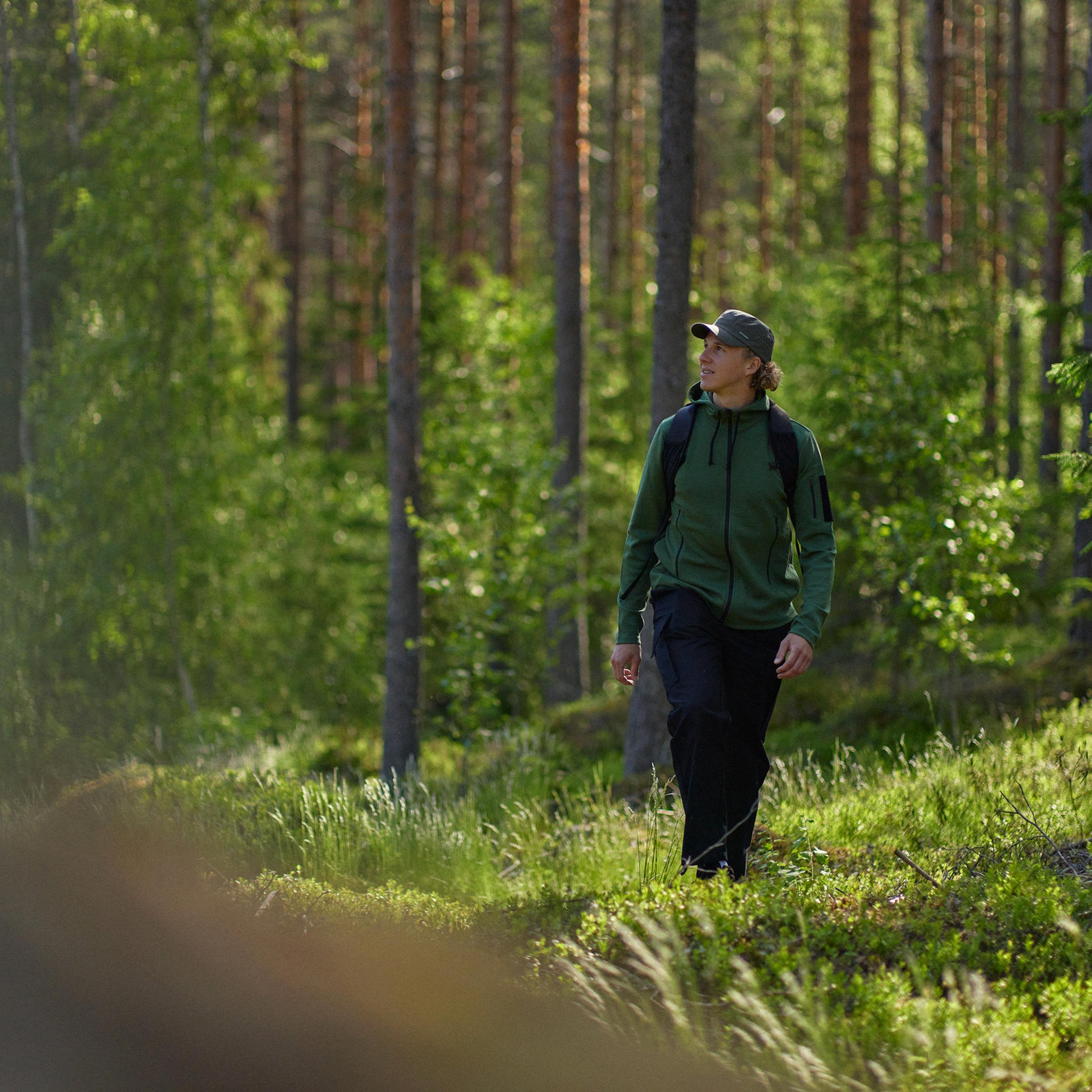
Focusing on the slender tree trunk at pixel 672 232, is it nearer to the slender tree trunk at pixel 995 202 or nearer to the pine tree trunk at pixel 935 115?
the slender tree trunk at pixel 995 202

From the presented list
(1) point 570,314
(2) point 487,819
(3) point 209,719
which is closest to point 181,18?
(1) point 570,314

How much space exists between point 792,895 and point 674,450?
1.77 metres

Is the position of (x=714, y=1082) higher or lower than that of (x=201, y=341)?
lower

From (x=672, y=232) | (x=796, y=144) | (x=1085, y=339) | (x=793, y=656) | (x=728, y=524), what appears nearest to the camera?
(x=793, y=656)

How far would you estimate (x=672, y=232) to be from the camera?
30.1ft

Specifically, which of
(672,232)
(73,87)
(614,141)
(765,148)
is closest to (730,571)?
(672,232)

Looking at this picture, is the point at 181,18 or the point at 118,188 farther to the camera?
the point at 181,18

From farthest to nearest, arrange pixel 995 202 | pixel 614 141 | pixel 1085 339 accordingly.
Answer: pixel 614 141
pixel 995 202
pixel 1085 339

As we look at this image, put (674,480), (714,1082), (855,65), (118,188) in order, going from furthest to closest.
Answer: (855,65)
(118,188)
(674,480)
(714,1082)

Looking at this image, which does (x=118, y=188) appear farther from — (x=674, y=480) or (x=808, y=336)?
(x=674, y=480)

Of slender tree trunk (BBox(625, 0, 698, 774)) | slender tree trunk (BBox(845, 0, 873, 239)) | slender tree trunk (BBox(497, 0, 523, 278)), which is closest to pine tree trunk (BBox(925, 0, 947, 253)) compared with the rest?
slender tree trunk (BBox(845, 0, 873, 239))

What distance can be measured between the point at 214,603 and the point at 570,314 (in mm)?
6653

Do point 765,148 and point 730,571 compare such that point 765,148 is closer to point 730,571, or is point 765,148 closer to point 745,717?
point 730,571

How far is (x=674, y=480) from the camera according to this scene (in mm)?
4434
